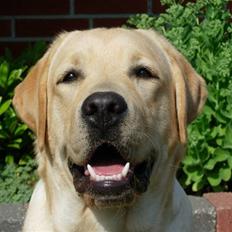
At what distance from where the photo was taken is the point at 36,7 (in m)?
8.27

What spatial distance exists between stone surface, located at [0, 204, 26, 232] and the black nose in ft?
6.47

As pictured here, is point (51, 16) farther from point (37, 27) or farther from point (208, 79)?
point (208, 79)

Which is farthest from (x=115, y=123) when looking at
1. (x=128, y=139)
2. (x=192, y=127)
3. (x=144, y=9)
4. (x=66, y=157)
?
(x=144, y=9)

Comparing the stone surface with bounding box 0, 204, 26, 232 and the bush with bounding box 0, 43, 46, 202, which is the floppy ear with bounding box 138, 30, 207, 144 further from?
the bush with bounding box 0, 43, 46, 202

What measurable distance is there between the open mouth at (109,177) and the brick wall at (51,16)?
3.49m

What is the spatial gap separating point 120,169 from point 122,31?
772 mm

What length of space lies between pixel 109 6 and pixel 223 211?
2.44 meters

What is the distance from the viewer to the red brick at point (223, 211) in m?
6.58

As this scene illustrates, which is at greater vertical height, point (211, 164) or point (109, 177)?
point (109, 177)

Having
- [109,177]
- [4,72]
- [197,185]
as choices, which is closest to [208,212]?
[197,185]

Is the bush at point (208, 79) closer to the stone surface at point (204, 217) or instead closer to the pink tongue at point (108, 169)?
the stone surface at point (204, 217)

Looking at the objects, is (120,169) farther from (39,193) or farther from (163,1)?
(163,1)

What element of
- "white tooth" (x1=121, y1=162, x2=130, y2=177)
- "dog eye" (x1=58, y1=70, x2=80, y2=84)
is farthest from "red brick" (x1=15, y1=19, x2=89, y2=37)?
"white tooth" (x1=121, y1=162, x2=130, y2=177)

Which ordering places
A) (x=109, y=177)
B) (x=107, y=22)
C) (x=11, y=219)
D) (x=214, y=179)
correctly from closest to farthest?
1. (x=109, y=177)
2. (x=11, y=219)
3. (x=214, y=179)
4. (x=107, y=22)
